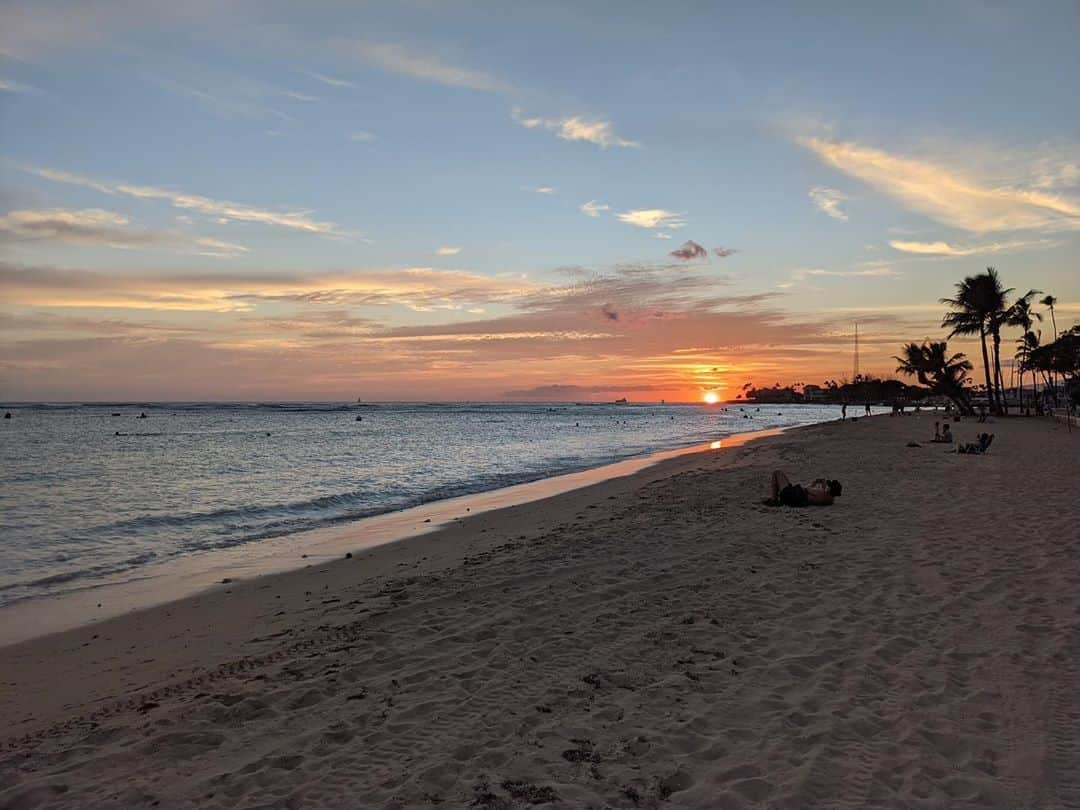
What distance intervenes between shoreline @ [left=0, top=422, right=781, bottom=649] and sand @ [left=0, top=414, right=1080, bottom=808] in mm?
653

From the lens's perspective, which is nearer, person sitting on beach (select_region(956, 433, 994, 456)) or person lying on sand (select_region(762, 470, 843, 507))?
person lying on sand (select_region(762, 470, 843, 507))

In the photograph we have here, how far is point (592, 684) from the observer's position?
212 inches

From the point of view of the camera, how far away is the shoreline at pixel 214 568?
28.6 feet

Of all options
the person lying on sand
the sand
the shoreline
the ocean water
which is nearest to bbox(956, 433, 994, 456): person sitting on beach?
the person lying on sand

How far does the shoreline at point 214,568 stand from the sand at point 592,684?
2.14ft

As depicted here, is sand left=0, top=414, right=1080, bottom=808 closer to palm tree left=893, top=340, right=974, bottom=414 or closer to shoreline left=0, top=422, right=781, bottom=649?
shoreline left=0, top=422, right=781, bottom=649

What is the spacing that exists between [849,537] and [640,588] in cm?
457

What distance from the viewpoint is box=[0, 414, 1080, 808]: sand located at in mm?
4004

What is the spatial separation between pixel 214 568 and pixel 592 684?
27.8 feet

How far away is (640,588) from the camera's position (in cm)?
809

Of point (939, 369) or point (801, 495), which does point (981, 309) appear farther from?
point (801, 495)

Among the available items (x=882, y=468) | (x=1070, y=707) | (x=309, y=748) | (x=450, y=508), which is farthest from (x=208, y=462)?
(x=1070, y=707)

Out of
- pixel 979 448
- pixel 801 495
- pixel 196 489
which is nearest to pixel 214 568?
pixel 801 495

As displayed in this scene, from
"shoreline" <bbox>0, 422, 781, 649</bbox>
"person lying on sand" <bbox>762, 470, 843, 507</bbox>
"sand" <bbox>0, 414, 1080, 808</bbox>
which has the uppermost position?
"person lying on sand" <bbox>762, 470, 843, 507</bbox>
